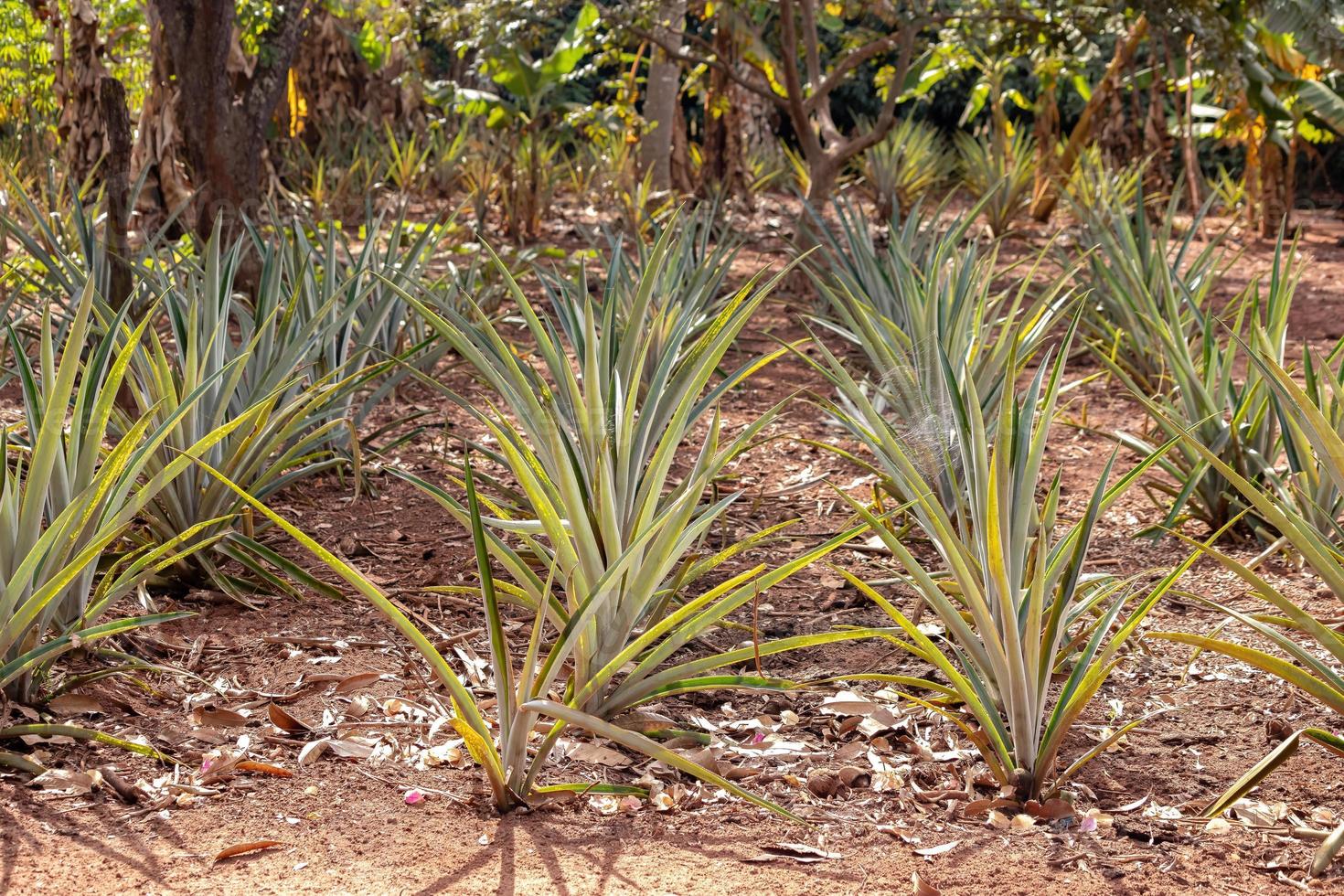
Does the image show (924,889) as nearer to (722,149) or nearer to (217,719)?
(217,719)

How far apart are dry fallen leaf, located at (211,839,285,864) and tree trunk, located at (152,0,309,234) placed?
2966 millimetres

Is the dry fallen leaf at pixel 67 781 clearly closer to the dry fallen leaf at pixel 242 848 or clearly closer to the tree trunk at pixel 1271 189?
the dry fallen leaf at pixel 242 848

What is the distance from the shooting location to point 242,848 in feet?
4.51

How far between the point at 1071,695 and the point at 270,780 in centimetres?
99

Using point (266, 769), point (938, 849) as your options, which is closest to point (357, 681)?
point (266, 769)

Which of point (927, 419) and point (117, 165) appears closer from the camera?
point (927, 419)

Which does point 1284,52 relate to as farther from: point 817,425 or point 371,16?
point 371,16

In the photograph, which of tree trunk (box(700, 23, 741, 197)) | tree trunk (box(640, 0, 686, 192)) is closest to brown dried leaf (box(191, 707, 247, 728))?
tree trunk (box(700, 23, 741, 197))

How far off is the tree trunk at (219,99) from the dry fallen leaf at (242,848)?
2966 mm

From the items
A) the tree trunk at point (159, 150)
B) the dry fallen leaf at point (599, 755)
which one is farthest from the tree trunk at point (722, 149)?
the dry fallen leaf at point (599, 755)

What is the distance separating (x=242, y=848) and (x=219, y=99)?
11.0 ft

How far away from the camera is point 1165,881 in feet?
4.54

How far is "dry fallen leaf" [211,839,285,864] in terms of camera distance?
137 cm

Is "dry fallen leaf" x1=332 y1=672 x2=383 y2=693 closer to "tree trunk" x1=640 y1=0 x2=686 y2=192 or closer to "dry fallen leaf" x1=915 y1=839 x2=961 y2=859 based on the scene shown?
"dry fallen leaf" x1=915 y1=839 x2=961 y2=859
